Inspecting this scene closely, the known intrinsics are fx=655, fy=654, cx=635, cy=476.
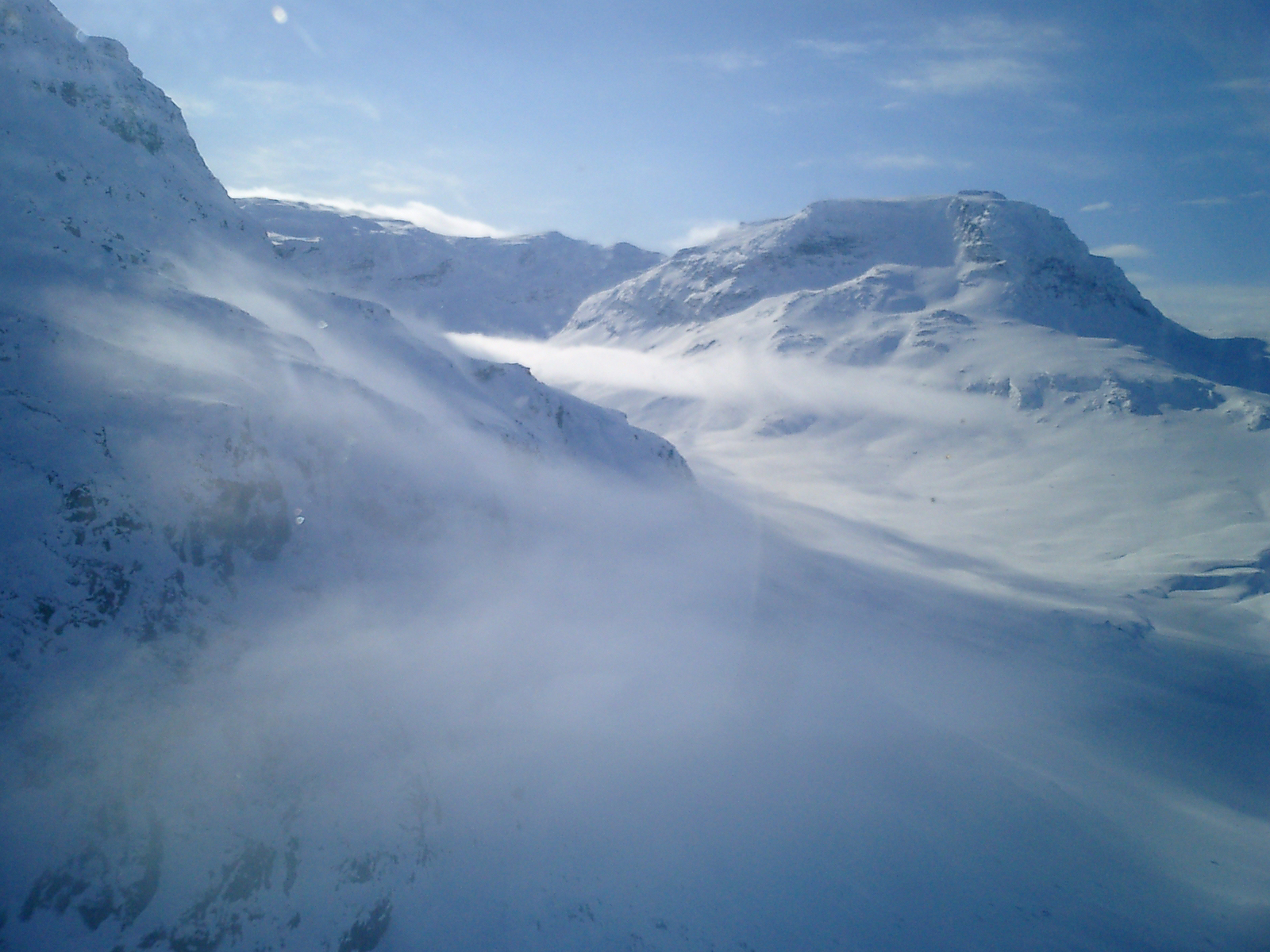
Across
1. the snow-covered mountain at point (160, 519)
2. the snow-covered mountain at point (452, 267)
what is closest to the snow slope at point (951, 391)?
the snow-covered mountain at point (452, 267)

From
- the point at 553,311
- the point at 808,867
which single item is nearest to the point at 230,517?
the point at 808,867

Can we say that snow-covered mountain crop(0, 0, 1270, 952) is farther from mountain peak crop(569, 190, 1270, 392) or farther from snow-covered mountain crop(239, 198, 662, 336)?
snow-covered mountain crop(239, 198, 662, 336)

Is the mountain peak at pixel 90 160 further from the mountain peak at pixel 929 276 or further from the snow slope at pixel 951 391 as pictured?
the mountain peak at pixel 929 276

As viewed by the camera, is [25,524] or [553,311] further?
[553,311]

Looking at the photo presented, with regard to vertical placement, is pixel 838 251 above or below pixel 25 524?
above

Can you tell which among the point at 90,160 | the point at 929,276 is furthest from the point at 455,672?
the point at 929,276

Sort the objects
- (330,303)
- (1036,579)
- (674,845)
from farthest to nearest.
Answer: (1036,579)
(330,303)
(674,845)

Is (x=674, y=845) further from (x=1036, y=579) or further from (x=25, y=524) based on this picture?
(x=1036, y=579)
